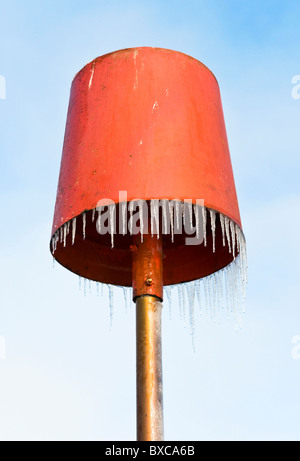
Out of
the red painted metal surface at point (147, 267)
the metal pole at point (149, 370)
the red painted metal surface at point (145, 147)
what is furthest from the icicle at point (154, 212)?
the metal pole at point (149, 370)

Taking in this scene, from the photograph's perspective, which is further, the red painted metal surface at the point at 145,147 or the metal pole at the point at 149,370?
the red painted metal surface at the point at 145,147

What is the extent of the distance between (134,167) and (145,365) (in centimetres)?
189

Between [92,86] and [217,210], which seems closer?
[217,210]

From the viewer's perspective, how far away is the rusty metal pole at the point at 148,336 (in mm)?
7355

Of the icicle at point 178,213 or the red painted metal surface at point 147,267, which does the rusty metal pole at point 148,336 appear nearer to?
the red painted metal surface at point 147,267

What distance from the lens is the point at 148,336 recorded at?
775 centimetres

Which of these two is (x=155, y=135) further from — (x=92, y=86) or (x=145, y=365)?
(x=145, y=365)

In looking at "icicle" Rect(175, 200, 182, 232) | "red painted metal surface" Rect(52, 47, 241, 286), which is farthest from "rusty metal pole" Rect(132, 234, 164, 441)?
"red painted metal surface" Rect(52, 47, 241, 286)

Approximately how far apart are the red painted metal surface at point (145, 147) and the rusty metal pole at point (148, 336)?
745 mm

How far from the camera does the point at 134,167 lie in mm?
7852

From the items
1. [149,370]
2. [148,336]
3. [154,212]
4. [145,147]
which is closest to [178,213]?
[154,212]


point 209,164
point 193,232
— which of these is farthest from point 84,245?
point 209,164

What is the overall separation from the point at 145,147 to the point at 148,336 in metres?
1.84

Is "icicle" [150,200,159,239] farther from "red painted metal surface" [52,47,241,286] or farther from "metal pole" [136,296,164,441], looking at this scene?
"metal pole" [136,296,164,441]
